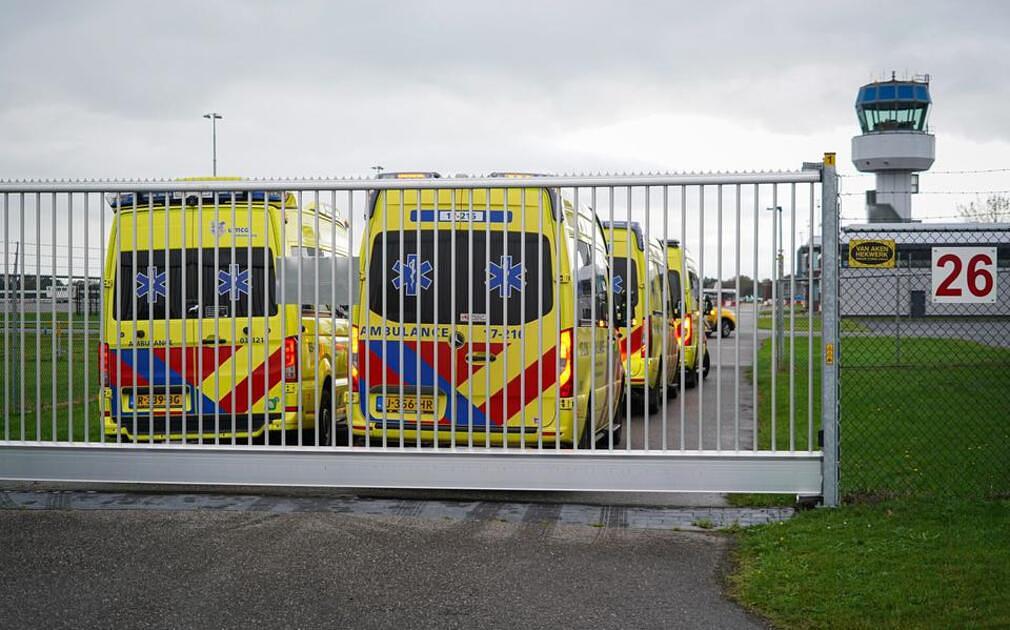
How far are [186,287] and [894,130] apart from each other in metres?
72.9

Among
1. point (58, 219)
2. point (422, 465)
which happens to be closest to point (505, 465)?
point (422, 465)

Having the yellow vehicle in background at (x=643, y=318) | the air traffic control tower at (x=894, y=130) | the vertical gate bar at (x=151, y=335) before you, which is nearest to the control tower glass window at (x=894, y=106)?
the air traffic control tower at (x=894, y=130)

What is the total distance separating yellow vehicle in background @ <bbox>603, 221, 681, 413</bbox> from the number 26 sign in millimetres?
1974

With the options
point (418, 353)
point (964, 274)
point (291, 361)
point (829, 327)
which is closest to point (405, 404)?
point (418, 353)

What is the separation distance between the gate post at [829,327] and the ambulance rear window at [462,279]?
1985mm

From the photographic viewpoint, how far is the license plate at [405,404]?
8.33 metres

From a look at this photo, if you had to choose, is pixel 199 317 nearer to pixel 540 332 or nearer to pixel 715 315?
pixel 540 332

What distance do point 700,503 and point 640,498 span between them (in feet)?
1.55

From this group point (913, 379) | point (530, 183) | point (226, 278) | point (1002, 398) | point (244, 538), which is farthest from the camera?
point (913, 379)

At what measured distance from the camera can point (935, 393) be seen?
53.8 feet

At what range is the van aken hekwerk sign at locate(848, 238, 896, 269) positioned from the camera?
7.90m

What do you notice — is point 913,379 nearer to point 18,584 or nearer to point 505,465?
point 505,465

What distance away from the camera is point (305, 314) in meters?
8.60

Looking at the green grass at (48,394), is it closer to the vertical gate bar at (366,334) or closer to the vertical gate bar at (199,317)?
the vertical gate bar at (199,317)
